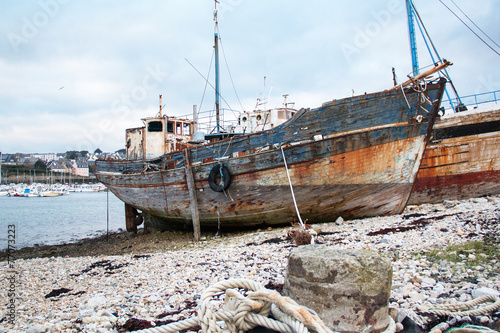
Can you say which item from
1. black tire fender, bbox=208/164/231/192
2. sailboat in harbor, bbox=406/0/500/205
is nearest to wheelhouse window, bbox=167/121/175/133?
black tire fender, bbox=208/164/231/192

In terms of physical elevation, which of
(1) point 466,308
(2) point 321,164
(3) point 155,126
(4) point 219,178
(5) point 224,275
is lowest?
(5) point 224,275

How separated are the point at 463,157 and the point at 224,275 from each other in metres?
10.1

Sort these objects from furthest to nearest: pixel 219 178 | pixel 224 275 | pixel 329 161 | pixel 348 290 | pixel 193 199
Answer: pixel 193 199
pixel 219 178
pixel 329 161
pixel 224 275
pixel 348 290

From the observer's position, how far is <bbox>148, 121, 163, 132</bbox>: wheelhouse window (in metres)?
13.5

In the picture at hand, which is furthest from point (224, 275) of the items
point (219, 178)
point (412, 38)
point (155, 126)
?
point (412, 38)

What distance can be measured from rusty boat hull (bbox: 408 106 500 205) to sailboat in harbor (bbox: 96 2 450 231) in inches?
126

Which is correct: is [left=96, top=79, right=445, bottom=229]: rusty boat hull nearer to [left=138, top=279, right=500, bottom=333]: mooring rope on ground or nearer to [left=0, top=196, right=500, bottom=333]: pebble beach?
[left=0, top=196, right=500, bottom=333]: pebble beach

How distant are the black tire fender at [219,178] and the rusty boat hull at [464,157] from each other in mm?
7009

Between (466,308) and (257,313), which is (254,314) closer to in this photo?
(257,313)

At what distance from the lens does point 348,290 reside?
1.89 meters

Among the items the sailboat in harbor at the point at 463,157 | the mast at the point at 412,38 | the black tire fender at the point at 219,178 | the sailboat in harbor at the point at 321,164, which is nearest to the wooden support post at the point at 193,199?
the sailboat in harbor at the point at 321,164

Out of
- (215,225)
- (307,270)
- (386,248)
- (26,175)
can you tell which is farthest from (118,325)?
(26,175)

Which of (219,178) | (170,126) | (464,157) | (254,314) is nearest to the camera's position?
(254,314)

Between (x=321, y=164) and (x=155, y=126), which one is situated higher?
(x=155, y=126)
